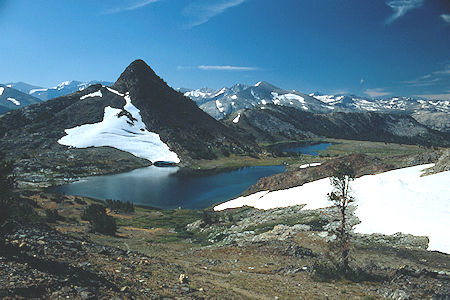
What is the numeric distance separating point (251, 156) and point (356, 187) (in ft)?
433

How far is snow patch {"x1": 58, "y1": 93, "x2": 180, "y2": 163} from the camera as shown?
142500 millimetres

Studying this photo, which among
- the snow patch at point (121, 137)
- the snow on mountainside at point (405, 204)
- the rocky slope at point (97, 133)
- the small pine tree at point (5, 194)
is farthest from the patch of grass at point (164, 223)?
the snow patch at point (121, 137)

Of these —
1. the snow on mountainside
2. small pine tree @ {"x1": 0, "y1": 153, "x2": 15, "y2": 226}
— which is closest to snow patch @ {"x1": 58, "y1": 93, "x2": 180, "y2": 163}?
the snow on mountainside

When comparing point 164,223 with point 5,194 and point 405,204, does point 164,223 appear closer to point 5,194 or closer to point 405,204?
point 5,194

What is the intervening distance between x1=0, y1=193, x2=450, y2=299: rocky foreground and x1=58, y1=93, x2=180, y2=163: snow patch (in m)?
124

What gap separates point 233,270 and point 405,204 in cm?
1860

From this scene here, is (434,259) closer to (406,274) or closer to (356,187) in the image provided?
(406,274)

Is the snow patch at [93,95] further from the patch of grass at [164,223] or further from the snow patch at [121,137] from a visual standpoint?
the patch of grass at [164,223]

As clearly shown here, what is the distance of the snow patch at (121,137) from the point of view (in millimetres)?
142500

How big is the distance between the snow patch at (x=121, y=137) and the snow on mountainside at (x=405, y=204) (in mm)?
117521

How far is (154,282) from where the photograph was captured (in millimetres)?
13109

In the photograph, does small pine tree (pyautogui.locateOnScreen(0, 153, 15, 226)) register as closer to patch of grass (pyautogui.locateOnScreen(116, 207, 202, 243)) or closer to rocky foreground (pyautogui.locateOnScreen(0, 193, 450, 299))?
rocky foreground (pyautogui.locateOnScreen(0, 193, 450, 299))

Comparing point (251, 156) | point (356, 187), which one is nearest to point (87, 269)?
point (356, 187)

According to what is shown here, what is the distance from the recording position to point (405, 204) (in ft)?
83.7
